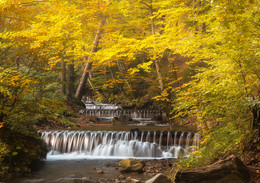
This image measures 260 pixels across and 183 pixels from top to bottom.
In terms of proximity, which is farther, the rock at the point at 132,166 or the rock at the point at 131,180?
the rock at the point at 132,166

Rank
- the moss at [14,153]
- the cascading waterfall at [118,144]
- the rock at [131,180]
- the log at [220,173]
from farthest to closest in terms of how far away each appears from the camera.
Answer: the cascading waterfall at [118,144] < the moss at [14,153] < the rock at [131,180] < the log at [220,173]

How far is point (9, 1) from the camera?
23.1 feet

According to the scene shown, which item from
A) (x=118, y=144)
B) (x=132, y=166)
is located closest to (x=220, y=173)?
(x=132, y=166)

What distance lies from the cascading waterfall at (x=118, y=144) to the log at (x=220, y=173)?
224 inches

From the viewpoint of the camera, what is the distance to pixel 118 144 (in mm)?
9984

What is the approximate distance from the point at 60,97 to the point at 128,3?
832cm

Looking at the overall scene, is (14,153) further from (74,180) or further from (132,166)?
(132,166)

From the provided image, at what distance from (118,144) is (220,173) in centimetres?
667

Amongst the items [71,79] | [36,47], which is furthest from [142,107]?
[36,47]

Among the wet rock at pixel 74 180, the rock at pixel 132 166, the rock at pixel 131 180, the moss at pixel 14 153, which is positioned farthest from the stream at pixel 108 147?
the rock at pixel 131 180

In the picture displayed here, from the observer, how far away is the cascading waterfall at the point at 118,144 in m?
9.64

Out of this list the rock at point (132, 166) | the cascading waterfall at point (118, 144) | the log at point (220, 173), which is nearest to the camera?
the log at point (220, 173)

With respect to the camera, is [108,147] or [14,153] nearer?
[14,153]

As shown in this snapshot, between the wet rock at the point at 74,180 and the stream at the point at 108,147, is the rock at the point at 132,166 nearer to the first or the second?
the stream at the point at 108,147
